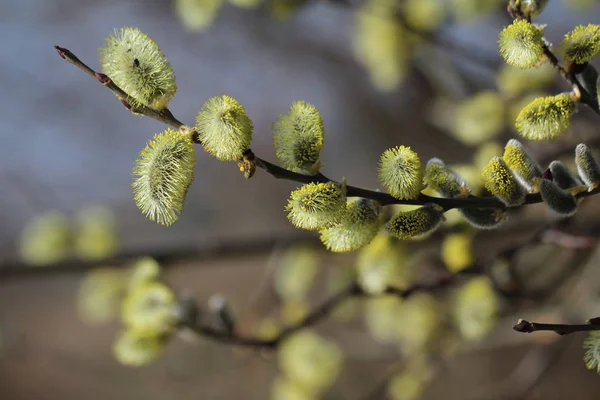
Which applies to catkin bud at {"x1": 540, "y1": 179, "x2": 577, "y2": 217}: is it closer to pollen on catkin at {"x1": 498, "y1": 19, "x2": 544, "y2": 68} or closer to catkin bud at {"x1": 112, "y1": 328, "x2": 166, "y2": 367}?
pollen on catkin at {"x1": 498, "y1": 19, "x2": 544, "y2": 68}

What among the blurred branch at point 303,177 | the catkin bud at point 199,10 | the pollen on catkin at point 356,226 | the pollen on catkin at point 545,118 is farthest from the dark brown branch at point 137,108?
the catkin bud at point 199,10

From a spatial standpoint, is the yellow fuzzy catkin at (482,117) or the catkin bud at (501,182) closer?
the catkin bud at (501,182)

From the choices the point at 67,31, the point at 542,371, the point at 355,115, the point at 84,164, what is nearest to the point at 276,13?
the point at 542,371

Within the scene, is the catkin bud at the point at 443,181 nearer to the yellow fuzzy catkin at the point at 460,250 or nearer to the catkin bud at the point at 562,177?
the catkin bud at the point at 562,177

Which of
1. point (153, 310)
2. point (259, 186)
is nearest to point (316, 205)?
point (153, 310)

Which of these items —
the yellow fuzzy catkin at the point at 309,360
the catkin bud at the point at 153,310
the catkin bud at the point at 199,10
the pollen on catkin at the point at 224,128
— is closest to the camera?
the pollen on catkin at the point at 224,128

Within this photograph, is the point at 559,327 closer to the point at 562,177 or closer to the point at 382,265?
the point at 562,177
